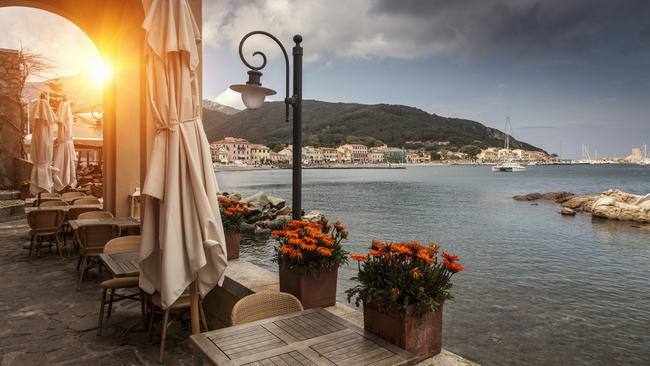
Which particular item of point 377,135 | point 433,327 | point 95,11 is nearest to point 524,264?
point 433,327

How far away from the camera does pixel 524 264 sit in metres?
13.4

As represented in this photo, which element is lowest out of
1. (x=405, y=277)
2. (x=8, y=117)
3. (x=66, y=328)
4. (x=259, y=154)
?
(x=66, y=328)

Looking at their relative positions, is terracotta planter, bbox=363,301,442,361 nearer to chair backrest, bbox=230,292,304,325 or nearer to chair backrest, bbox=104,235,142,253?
chair backrest, bbox=230,292,304,325

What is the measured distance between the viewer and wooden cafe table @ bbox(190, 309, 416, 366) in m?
1.93

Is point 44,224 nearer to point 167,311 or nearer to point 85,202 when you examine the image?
point 85,202

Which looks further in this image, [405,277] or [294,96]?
[294,96]

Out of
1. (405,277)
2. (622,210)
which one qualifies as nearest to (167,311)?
(405,277)

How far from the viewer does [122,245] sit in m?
4.54

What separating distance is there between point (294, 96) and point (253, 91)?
18.5 inches

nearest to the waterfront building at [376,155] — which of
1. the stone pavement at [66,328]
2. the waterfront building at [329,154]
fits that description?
the waterfront building at [329,154]

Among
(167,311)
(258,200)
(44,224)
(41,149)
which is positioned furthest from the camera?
(258,200)

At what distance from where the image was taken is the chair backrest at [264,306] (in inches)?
101

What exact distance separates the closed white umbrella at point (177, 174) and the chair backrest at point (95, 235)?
3.01 m

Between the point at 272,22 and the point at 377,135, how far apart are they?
130 m
